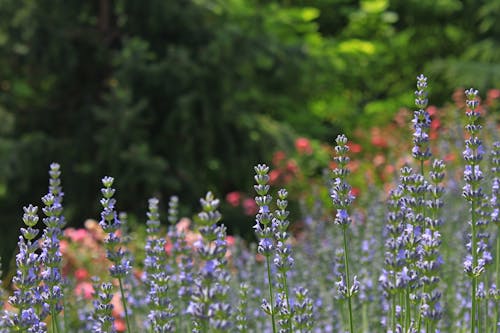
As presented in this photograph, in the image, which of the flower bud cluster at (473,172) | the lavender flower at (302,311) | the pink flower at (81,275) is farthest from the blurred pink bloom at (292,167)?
the lavender flower at (302,311)

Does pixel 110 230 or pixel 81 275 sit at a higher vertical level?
pixel 81 275

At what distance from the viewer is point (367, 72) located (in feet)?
41.2

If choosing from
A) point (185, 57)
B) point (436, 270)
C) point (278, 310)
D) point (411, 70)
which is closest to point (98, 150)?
point (185, 57)

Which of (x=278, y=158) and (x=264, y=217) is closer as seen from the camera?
(x=264, y=217)

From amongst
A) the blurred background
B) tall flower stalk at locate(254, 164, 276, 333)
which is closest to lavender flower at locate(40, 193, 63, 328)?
tall flower stalk at locate(254, 164, 276, 333)

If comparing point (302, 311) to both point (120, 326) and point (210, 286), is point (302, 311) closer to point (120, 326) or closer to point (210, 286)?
point (210, 286)

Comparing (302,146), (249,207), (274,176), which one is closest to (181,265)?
(249,207)

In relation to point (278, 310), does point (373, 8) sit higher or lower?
higher

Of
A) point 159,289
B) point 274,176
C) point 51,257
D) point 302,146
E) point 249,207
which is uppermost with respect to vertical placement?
point 302,146

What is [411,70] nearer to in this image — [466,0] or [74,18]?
[466,0]

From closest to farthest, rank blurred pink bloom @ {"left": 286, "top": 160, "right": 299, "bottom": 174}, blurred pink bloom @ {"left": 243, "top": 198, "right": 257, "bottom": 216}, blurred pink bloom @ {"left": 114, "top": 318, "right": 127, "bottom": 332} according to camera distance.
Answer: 1. blurred pink bloom @ {"left": 114, "top": 318, "right": 127, "bottom": 332}
2. blurred pink bloom @ {"left": 243, "top": 198, "right": 257, "bottom": 216}
3. blurred pink bloom @ {"left": 286, "top": 160, "right": 299, "bottom": 174}

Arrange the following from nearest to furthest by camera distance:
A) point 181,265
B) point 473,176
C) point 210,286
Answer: point 210,286
point 473,176
point 181,265

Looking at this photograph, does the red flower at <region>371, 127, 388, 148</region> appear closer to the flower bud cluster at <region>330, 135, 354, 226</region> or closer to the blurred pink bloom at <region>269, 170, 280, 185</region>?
the blurred pink bloom at <region>269, 170, 280, 185</region>

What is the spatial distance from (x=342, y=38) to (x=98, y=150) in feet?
20.3
